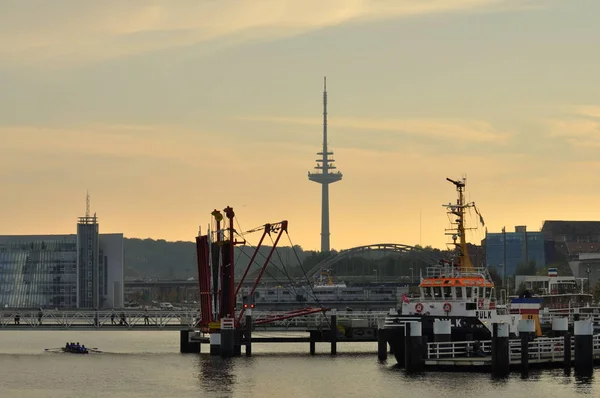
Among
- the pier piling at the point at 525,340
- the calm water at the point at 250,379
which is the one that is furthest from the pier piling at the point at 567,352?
the pier piling at the point at 525,340

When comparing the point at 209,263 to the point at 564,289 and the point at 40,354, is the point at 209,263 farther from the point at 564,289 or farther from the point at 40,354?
the point at 564,289

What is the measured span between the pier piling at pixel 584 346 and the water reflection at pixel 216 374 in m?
22.3

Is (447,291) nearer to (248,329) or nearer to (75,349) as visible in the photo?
(248,329)

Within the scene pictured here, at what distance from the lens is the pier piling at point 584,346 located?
98188 millimetres

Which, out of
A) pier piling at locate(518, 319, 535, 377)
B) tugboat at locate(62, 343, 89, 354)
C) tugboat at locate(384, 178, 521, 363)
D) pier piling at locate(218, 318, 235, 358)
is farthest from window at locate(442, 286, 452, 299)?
tugboat at locate(62, 343, 89, 354)

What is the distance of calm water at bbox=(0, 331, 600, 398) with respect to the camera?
9144cm

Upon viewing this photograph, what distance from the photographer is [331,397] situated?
8944 cm

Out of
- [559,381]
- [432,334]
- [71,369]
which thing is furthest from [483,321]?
[71,369]

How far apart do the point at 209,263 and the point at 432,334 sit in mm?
31807

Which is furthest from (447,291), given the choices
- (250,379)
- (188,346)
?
(188,346)

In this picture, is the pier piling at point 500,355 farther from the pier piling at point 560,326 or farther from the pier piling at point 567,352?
the pier piling at point 560,326

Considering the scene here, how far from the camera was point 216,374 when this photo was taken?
10638cm

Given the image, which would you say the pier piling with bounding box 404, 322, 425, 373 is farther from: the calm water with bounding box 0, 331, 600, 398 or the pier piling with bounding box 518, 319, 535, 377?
the pier piling with bounding box 518, 319, 535, 377

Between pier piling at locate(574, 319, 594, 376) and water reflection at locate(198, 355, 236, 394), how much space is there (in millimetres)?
22300
